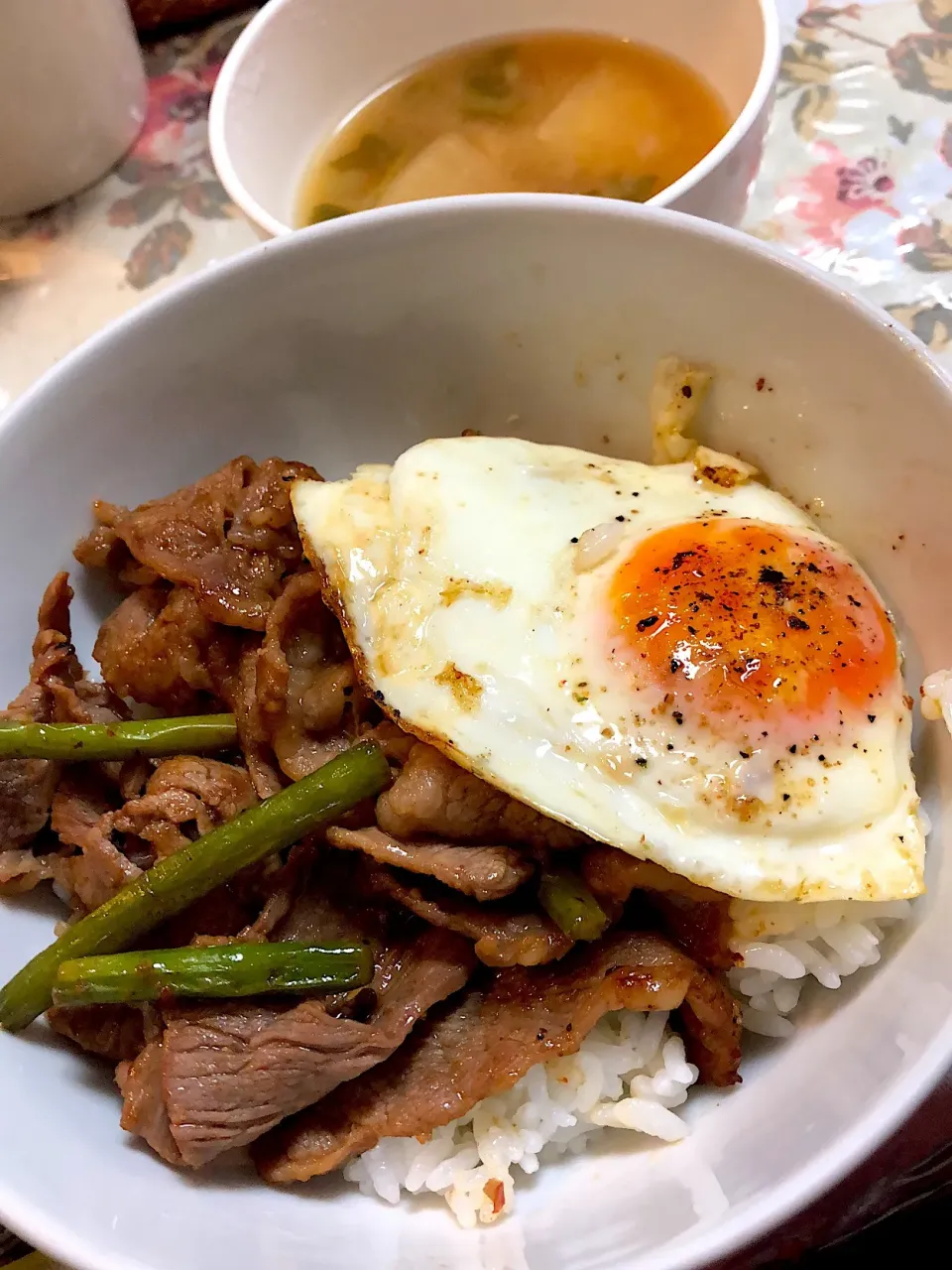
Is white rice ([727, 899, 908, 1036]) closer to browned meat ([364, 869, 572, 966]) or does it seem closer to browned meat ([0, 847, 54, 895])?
browned meat ([364, 869, 572, 966])

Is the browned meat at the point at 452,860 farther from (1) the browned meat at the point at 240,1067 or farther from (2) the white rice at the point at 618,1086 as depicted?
(2) the white rice at the point at 618,1086

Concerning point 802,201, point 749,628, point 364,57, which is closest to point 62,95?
point 364,57

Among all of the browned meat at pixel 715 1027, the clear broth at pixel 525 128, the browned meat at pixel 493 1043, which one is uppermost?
the clear broth at pixel 525 128

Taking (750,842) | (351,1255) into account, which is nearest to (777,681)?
(750,842)

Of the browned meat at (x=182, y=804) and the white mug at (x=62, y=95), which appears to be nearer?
the browned meat at (x=182, y=804)

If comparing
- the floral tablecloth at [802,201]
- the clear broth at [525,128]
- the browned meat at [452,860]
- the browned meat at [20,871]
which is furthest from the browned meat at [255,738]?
the floral tablecloth at [802,201]

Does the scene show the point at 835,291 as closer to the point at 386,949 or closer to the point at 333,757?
the point at 333,757
